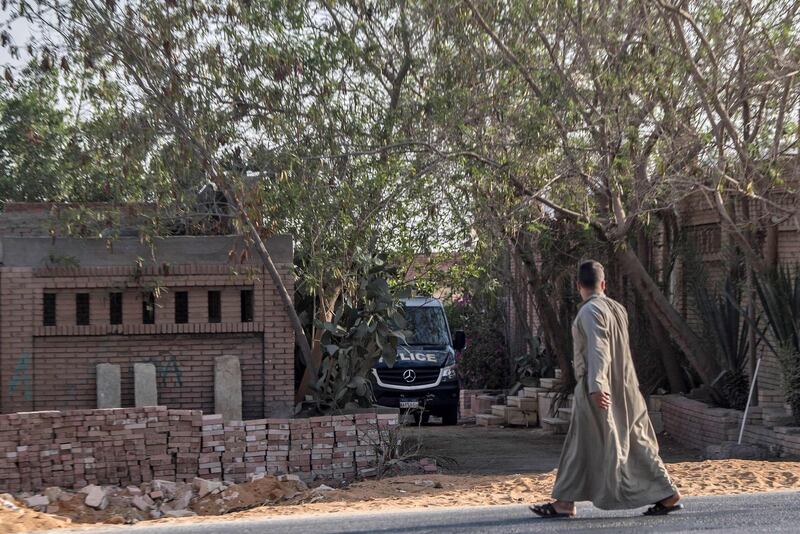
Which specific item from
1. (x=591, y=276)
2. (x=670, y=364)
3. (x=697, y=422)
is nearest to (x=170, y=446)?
(x=591, y=276)

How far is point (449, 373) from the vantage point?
19.9 m

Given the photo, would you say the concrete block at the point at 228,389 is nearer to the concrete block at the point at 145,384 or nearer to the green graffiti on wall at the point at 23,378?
the concrete block at the point at 145,384

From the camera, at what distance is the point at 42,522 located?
9.05 metres

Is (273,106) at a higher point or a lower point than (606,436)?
higher

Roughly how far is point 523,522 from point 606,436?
2.77 feet

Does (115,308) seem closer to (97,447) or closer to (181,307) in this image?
(181,307)

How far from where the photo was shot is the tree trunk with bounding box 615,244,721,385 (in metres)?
14.4

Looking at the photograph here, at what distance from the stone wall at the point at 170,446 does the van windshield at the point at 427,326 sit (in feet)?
24.2

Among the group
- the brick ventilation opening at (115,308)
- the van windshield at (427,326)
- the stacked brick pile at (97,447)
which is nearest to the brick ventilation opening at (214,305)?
the brick ventilation opening at (115,308)

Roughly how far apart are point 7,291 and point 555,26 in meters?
7.02

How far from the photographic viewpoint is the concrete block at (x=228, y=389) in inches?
517

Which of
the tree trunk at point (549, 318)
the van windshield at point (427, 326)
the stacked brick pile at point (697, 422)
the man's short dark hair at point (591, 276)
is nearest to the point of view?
the man's short dark hair at point (591, 276)

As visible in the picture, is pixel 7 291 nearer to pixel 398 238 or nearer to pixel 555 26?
pixel 398 238

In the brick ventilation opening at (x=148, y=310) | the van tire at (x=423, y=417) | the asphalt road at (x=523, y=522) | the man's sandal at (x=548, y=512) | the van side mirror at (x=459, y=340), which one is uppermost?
the brick ventilation opening at (x=148, y=310)
